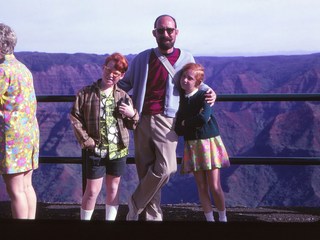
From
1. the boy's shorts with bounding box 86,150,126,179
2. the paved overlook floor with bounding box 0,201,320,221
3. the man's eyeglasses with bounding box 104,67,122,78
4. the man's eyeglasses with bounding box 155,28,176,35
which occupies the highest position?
the man's eyeglasses with bounding box 155,28,176,35

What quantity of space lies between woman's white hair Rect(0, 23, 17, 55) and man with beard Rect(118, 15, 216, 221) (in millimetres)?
664

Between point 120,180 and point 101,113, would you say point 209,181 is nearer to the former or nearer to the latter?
point 120,180

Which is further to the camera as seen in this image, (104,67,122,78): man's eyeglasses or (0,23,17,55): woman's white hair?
(104,67,122,78): man's eyeglasses

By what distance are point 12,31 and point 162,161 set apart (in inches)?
42.0

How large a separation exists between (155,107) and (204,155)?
0.38m

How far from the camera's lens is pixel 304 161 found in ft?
12.0

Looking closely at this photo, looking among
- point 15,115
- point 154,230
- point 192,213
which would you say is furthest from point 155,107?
point 154,230

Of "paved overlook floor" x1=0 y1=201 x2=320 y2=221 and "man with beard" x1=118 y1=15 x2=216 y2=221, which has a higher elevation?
"man with beard" x1=118 y1=15 x2=216 y2=221

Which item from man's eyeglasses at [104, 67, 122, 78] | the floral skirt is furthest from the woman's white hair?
the floral skirt

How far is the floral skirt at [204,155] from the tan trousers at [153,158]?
3.5 inches

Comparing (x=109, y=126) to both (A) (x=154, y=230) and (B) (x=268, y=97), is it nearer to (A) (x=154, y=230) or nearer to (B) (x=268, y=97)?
(B) (x=268, y=97)

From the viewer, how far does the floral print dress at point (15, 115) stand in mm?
2732

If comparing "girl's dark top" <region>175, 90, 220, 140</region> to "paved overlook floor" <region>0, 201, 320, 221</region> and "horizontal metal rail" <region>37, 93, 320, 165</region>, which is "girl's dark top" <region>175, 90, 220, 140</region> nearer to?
"horizontal metal rail" <region>37, 93, 320, 165</region>

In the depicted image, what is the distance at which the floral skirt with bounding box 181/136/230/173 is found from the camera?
306 cm
